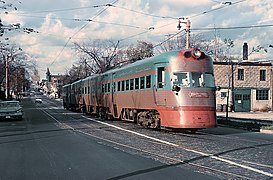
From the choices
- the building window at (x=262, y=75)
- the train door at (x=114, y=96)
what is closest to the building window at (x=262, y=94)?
the building window at (x=262, y=75)

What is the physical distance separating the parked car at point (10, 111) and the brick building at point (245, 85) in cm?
2618

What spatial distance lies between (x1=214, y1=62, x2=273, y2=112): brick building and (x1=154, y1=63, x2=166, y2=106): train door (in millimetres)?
32080

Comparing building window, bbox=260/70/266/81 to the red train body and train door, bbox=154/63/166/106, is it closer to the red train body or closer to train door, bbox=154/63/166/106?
the red train body

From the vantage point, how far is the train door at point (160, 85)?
17.1 meters

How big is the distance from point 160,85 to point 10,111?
53.8 ft

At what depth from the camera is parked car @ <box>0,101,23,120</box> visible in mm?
29469

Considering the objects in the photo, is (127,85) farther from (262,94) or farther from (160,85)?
(262,94)

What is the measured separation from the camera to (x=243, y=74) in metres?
51.0

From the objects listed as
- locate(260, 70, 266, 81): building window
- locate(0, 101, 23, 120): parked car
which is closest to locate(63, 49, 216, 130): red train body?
locate(0, 101, 23, 120): parked car

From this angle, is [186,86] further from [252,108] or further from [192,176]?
[252,108]

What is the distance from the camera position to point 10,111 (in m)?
29.8

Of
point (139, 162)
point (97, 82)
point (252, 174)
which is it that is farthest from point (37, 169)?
point (97, 82)

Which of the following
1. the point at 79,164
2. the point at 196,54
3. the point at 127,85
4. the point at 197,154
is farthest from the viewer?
the point at 127,85

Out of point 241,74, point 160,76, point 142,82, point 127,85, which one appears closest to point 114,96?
point 127,85
